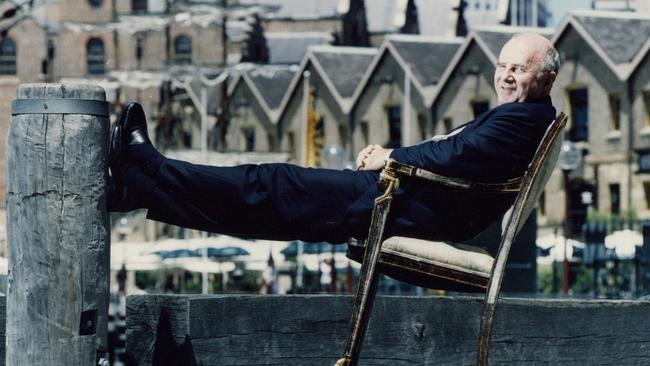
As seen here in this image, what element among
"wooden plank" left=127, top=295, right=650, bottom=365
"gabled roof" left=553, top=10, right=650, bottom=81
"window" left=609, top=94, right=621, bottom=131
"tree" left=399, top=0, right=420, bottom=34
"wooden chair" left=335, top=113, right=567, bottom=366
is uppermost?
"tree" left=399, top=0, right=420, bottom=34

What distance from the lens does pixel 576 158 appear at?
26859 mm

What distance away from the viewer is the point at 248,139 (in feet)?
244

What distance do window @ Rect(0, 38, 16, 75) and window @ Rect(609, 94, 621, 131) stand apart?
163ft

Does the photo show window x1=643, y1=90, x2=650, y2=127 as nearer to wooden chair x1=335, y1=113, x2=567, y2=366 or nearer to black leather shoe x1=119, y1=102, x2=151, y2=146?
wooden chair x1=335, y1=113, x2=567, y2=366

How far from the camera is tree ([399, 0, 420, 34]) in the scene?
88344 mm

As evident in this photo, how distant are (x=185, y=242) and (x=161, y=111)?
36.0 m

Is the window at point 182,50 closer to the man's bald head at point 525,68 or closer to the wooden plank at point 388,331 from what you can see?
the wooden plank at point 388,331

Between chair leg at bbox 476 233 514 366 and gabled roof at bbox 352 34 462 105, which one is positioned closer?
chair leg at bbox 476 233 514 366

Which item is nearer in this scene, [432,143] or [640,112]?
[432,143]

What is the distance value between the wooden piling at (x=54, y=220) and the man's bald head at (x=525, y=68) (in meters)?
1.39

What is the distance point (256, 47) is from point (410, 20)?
9145 millimetres

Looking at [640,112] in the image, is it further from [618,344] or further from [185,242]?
[618,344]

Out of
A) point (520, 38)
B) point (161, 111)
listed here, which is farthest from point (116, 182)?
point (161, 111)

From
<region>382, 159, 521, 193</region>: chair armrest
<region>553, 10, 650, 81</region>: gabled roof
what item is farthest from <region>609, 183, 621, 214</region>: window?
<region>382, 159, 521, 193</region>: chair armrest
